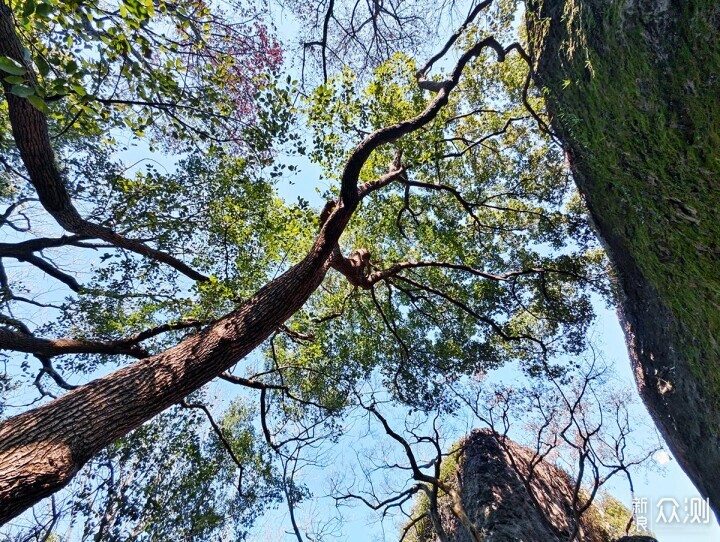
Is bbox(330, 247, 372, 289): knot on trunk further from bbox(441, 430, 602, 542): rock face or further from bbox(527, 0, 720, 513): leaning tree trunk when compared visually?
bbox(441, 430, 602, 542): rock face

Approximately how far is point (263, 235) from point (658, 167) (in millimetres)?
4494

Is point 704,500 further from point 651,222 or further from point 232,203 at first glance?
point 232,203

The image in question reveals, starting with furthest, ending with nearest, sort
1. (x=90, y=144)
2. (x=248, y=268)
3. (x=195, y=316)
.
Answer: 1. (x=90, y=144)
2. (x=248, y=268)
3. (x=195, y=316)

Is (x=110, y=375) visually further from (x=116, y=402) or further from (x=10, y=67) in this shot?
(x=10, y=67)

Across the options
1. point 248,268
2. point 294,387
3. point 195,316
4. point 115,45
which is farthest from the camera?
point 294,387

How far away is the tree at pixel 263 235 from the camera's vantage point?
9.06ft

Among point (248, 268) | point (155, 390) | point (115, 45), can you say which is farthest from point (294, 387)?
point (115, 45)

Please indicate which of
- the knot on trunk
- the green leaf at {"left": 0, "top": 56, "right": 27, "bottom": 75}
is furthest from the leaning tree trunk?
the green leaf at {"left": 0, "top": 56, "right": 27, "bottom": 75}

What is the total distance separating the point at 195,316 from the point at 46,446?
2.09 metres

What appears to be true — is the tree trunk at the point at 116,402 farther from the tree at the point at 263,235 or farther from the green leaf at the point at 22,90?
the green leaf at the point at 22,90

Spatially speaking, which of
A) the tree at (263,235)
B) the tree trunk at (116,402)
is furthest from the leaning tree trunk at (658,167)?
the tree trunk at (116,402)

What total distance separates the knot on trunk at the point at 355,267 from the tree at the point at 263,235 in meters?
0.05

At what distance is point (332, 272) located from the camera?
27.7 ft

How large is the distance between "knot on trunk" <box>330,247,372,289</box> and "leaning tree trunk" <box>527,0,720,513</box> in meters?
3.23
